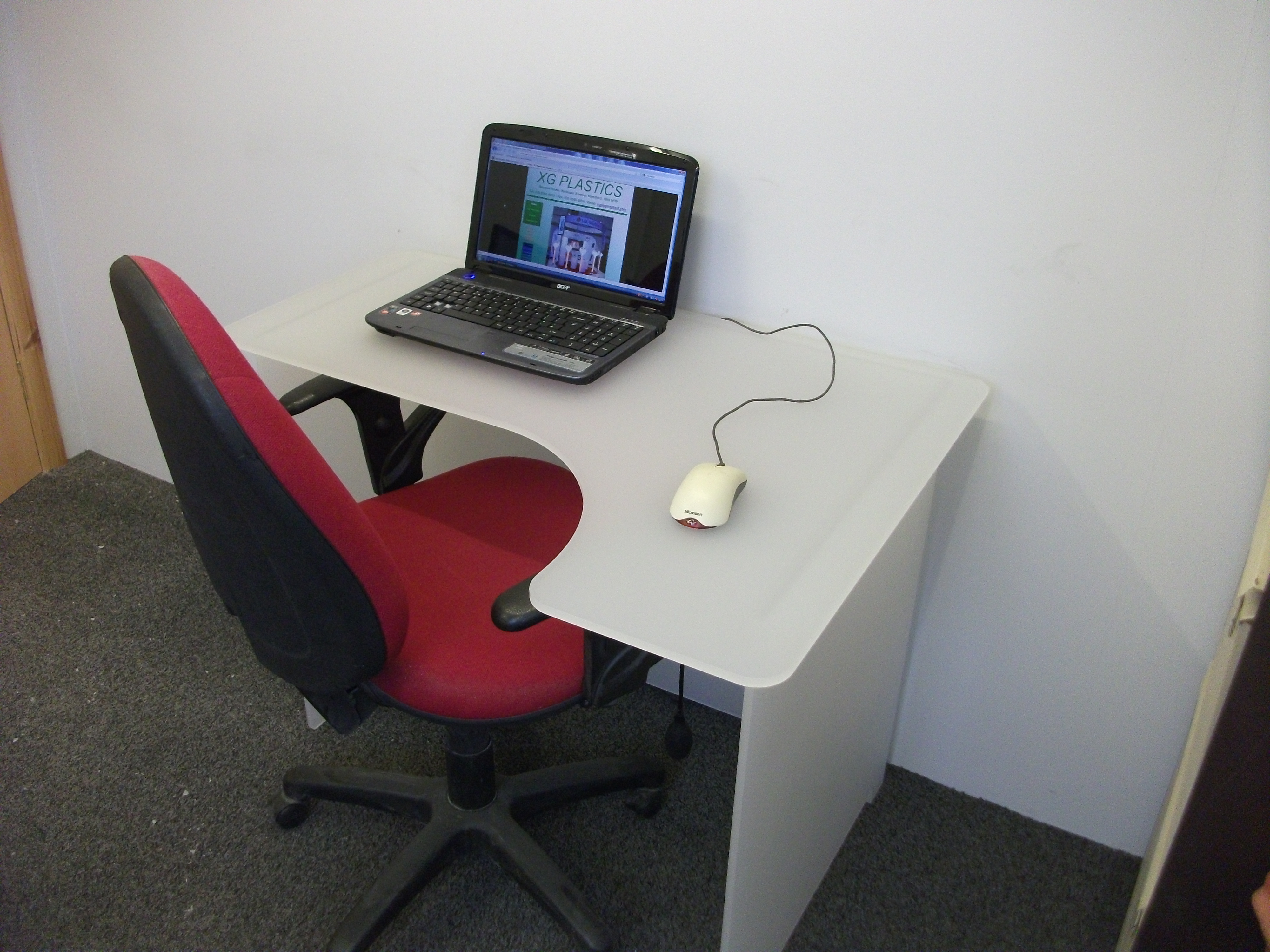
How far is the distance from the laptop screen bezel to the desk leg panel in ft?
1.44

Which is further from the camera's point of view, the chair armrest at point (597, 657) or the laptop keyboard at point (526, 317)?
the laptop keyboard at point (526, 317)

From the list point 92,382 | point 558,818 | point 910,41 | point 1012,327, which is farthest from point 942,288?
point 92,382

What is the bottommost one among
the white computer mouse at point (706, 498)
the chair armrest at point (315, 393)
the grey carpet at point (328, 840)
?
the grey carpet at point (328, 840)

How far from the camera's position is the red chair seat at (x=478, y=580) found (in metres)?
1.21

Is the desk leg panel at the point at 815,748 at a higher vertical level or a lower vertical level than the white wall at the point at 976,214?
lower

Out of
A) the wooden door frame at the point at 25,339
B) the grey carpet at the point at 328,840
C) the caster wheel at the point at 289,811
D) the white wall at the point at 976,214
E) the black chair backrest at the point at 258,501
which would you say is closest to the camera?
the black chair backrest at the point at 258,501

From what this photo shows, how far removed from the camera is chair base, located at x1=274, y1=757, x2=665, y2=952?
1437mm

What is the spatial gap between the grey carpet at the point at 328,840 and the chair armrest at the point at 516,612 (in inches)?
26.1

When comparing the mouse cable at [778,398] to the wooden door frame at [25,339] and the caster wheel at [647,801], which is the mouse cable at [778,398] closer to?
the caster wheel at [647,801]

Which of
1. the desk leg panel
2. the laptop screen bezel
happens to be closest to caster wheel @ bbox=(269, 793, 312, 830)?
the desk leg panel

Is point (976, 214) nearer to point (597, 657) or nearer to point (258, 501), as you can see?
point (597, 657)

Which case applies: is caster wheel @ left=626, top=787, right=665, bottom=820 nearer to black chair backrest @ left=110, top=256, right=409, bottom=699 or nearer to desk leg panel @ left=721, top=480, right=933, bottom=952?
desk leg panel @ left=721, top=480, right=933, bottom=952

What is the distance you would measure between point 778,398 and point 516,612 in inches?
18.9

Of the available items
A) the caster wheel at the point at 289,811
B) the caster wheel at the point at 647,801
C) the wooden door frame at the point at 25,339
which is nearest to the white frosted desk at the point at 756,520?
the caster wheel at the point at 647,801
